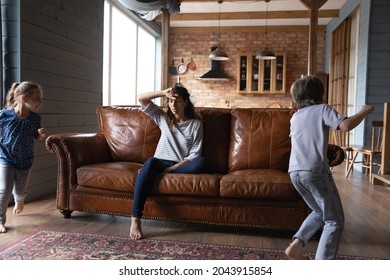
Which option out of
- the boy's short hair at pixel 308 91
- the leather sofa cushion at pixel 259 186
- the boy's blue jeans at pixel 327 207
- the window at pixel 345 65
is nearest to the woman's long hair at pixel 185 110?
the leather sofa cushion at pixel 259 186

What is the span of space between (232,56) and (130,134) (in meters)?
6.67

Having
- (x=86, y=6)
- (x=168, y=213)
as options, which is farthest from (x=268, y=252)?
(x=86, y=6)

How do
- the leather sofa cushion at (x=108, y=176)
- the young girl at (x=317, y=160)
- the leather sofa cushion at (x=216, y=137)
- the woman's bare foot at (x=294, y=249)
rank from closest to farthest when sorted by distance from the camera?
the young girl at (x=317, y=160) < the woman's bare foot at (x=294, y=249) < the leather sofa cushion at (x=108, y=176) < the leather sofa cushion at (x=216, y=137)

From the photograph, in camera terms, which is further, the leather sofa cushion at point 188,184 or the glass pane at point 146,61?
the glass pane at point 146,61

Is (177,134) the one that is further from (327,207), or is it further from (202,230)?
(327,207)

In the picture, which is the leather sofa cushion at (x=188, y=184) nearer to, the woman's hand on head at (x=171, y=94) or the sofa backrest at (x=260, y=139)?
the sofa backrest at (x=260, y=139)

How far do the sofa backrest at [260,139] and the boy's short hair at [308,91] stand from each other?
40.9 inches

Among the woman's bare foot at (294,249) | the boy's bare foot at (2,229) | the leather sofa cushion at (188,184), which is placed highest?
the leather sofa cushion at (188,184)

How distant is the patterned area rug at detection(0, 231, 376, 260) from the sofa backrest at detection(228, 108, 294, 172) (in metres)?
0.82

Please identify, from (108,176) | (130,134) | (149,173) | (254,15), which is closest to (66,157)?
(108,176)

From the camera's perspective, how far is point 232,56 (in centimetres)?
940

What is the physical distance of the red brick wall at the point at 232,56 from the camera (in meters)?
9.15

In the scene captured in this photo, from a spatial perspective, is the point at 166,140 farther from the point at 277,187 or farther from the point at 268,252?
the point at 268,252

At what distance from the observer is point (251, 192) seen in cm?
250
